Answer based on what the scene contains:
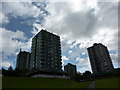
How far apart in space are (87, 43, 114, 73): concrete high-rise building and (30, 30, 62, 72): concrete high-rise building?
46890 mm

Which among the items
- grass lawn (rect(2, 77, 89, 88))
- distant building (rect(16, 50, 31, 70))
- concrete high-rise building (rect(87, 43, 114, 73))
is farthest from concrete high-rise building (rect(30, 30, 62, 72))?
concrete high-rise building (rect(87, 43, 114, 73))

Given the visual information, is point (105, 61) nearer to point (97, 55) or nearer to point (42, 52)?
point (97, 55)

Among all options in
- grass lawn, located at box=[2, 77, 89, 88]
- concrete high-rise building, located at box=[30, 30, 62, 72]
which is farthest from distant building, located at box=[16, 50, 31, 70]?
grass lawn, located at box=[2, 77, 89, 88]

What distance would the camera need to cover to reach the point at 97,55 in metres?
114

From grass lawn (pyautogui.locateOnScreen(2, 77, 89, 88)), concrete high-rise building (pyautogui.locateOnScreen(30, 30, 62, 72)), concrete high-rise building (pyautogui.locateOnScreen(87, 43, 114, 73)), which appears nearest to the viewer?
grass lawn (pyautogui.locateOnScreen(2, 77, 89, 88))

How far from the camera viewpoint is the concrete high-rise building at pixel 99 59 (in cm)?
10584

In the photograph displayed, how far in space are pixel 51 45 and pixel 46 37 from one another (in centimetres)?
825

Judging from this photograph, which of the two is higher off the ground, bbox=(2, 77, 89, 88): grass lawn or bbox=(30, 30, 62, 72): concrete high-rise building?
bbox=(30, 30, 62, 72): concrete high-rise building

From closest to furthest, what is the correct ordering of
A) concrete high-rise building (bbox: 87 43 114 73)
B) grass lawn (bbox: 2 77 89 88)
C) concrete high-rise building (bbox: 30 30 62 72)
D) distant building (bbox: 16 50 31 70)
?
1. grass lawn (bbox: 2 77 89 88)
2. concrete high-rise building (bbox: 30 30 62 72)
3. concrete high-rise building (bbox: 87 43 114 73)
4. distant building (bbox: 16 50 31 70)

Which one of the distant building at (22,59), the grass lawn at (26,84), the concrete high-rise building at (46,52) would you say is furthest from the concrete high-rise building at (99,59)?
the grass lawn at (26,84)

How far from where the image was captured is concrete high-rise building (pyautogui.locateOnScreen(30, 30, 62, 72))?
77750 millimetres

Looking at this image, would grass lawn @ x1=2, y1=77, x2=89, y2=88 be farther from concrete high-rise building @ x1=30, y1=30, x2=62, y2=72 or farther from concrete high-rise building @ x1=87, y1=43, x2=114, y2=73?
concrete high-rise building @ x1=87, y1=43, x2=114, y2=73

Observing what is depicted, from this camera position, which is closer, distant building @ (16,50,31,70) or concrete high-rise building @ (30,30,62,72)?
concrete high-rise building @ (30,30,62,72)

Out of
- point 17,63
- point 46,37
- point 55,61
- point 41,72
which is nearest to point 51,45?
point 46,37
